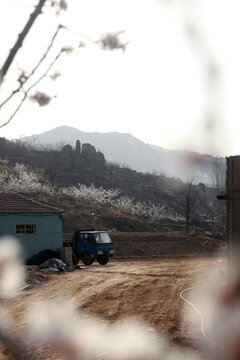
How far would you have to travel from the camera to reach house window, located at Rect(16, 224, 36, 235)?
3020 centimetres

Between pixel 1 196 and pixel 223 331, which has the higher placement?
pixel 1 196

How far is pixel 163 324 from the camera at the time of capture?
11.8m

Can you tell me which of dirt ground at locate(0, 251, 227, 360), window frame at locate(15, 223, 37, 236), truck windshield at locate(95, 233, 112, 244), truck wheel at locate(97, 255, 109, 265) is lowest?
truck wheel at locate(97, 255, 109, 265)

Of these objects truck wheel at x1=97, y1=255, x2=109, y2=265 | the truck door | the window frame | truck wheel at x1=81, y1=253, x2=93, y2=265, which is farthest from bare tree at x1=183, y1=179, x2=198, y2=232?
the window frame

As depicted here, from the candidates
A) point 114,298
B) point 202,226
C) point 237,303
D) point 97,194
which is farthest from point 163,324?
point 97,194

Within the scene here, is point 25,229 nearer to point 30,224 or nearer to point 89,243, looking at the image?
point 30,224

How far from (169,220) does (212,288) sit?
5481 cm

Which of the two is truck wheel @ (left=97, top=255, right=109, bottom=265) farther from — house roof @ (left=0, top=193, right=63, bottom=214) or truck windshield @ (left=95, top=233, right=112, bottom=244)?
house roof @ (left=0, top=193, right=63, bottom=214)

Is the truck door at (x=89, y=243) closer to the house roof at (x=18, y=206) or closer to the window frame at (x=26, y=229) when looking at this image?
the house roof at (x=18, y=206)

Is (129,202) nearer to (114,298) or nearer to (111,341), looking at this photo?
(114,298)

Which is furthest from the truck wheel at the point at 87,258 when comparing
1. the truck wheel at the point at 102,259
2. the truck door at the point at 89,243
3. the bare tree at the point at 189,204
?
the bare tree at the point at 189,204

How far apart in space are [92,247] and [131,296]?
13774mm

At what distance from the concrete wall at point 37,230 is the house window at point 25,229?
179 mm

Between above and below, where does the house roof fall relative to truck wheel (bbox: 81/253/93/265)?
above
